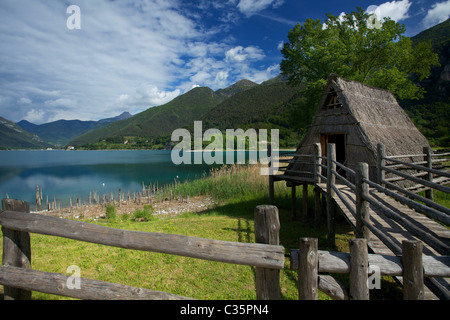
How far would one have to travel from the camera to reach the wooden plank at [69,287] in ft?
8.50

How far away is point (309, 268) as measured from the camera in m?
2.41

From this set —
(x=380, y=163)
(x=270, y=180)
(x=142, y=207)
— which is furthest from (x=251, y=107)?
(x=380, y=163)

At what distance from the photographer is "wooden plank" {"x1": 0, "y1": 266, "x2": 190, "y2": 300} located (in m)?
2.59

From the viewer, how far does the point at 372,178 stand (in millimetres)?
8023

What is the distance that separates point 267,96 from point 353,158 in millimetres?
134111

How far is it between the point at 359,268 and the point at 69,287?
3254 millimetres

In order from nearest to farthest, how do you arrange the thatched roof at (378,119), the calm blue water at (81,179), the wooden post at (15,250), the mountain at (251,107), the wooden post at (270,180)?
the wooden post at (15,250)
the thatched roof at (378,119)
the wooden post at (270,180)
the calm blue water at (81,179)
the mountain at (251,107)

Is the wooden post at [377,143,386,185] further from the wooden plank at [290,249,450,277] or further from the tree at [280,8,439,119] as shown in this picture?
the tree at [280,8,439,119]

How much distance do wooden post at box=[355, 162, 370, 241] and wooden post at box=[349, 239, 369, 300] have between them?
7.03ft

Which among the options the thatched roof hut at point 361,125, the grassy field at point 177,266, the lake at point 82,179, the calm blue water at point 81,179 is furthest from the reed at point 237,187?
the calm blue water at point 81,179

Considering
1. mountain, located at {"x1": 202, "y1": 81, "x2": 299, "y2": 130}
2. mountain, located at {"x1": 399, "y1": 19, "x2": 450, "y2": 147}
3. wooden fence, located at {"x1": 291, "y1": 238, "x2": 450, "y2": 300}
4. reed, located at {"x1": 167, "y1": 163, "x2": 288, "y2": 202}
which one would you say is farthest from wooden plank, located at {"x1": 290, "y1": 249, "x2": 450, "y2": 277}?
mountain, located at {"x1": 202, "y1": 81, "x2": 299, "y2": 130}

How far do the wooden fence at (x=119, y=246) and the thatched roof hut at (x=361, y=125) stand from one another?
7.00m

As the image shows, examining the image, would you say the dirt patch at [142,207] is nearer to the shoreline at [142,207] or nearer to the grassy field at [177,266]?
the shoreline at [142,207]
